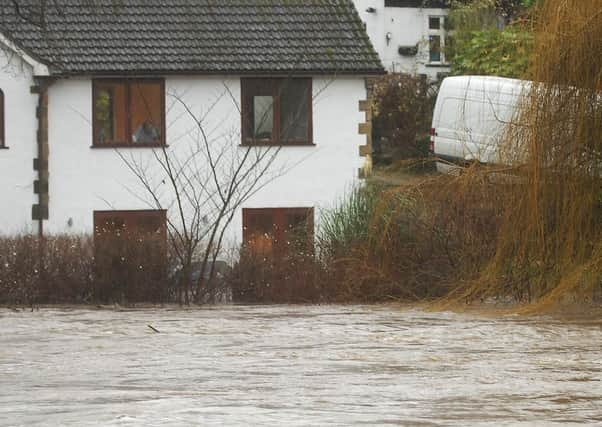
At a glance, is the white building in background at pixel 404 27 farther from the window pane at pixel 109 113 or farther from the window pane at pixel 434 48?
the window pane at pixel 109 113

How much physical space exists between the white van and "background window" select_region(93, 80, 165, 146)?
20.4 feet

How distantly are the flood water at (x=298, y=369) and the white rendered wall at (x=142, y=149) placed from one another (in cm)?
1086

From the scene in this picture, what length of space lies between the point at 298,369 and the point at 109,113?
20.4 m

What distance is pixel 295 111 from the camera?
37.2 m

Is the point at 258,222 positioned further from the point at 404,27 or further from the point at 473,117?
the point at 404,27

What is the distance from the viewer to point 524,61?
2425cm

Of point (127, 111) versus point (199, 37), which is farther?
point (199, 37)

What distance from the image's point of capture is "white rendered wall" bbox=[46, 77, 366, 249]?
36.3 m

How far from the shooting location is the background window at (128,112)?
36406 mm

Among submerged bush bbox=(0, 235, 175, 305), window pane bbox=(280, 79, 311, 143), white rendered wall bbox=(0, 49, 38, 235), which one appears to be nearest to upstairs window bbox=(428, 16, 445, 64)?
window pane bbox=(280, 79, 311, 143)

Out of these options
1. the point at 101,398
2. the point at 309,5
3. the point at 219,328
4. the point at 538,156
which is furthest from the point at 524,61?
the point at 309,5

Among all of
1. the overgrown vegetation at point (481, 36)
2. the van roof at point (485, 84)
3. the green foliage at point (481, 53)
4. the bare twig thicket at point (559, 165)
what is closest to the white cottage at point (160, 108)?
the van roof at point (485, 84)

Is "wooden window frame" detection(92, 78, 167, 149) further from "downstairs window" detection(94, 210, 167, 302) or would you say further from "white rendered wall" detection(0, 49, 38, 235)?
"downstairs window" detection(94, 210, 167, 302)

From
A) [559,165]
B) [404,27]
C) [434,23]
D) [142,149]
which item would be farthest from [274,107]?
[434,23]
